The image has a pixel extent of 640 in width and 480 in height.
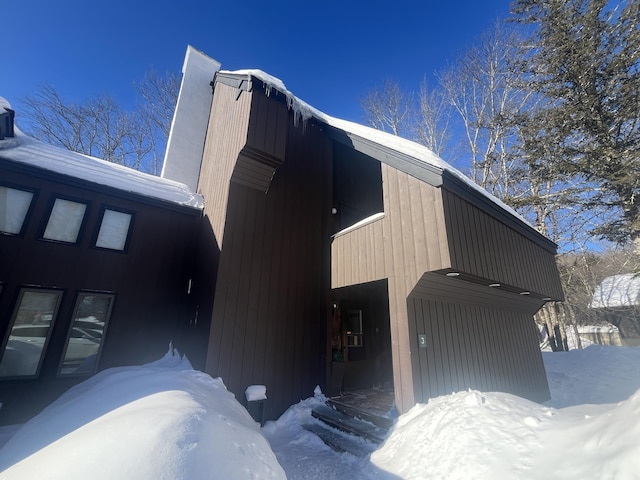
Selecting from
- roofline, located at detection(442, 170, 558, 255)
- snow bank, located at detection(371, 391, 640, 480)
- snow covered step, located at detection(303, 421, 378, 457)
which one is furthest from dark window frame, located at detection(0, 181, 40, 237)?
roofline, located at detection(442, 170, 558, 255)

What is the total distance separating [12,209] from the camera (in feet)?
18.3

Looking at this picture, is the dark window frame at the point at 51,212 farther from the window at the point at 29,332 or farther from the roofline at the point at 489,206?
the roofline at the point at 489,206

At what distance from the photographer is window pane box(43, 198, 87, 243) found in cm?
584

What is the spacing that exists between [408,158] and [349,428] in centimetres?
481

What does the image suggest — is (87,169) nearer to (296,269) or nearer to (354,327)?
(296,269)

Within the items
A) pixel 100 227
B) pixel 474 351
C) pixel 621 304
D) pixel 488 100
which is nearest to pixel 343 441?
pixel 474 351

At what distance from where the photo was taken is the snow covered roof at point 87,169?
19.3 ft

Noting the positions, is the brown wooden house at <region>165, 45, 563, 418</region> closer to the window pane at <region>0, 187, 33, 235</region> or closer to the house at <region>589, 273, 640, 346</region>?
the window pane at <region>0, 187, 33, 235</region>

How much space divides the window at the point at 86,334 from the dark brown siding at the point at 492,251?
22.5 ft

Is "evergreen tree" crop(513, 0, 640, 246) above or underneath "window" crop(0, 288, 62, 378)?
above

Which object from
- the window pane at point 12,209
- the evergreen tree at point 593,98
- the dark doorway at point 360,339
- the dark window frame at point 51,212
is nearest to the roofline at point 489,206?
the dark doorway at point 360,339

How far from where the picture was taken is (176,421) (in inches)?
100.0

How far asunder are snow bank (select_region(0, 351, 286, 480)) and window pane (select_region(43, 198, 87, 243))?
3.78 meters

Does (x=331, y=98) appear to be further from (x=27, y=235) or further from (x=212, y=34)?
(x=27, y=235)
